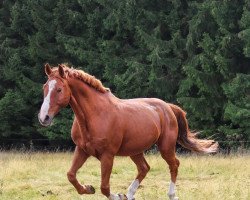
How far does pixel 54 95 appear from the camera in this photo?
6.16m

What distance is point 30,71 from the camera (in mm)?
21656

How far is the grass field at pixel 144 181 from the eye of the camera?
26.8 feet

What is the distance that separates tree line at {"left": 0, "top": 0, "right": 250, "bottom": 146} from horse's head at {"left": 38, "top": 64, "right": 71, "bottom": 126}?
1143 cm

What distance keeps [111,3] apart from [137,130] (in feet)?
45.3

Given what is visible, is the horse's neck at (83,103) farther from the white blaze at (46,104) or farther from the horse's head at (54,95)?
the white blaze at (46,104)

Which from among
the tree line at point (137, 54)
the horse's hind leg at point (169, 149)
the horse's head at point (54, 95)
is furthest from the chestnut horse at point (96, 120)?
the tree line at point (137, 54)

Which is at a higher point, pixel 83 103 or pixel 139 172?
pixel 83 103

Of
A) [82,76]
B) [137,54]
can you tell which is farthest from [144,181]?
[137,54]

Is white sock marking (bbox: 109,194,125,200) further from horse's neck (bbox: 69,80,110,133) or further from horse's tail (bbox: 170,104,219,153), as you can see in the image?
horse's tail (bbox: 170,104,219,153)

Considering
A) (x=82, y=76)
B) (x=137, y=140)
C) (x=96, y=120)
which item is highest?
(x=82, y=76)

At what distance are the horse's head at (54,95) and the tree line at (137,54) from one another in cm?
1143

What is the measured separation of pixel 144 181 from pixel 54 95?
4832 millimetres

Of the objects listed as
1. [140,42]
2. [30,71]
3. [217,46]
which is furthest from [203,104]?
[30,71]

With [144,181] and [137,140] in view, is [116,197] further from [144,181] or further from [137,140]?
[144,181]
